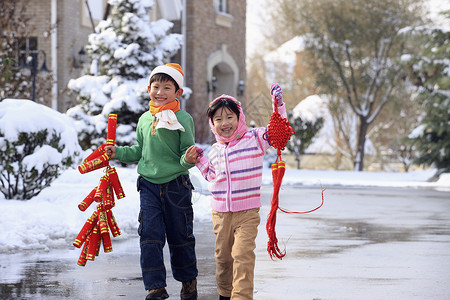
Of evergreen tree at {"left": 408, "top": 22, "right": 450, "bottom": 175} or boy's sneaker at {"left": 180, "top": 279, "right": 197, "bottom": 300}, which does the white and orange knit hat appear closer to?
boy's sneaker at {"left": 180, "top": 279, "right": 197, "bottom": 300}

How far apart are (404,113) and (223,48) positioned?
37.2 ft

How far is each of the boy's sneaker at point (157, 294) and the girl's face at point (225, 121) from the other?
1.17 metres

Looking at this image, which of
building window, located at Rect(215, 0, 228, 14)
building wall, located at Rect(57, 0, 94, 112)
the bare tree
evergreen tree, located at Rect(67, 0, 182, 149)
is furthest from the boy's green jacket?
the bare tree

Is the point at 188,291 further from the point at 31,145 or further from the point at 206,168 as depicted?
the point at 31,145

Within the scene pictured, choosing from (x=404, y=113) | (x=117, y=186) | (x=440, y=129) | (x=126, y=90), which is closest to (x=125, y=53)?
(x=126, y=90)

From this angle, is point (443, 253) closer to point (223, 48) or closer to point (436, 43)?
point (436, 43)

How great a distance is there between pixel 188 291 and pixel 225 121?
1.27m

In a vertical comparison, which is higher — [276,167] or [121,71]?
[121,71]

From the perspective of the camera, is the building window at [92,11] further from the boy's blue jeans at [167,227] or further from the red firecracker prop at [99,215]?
the boy's blue jeans at [167,227]

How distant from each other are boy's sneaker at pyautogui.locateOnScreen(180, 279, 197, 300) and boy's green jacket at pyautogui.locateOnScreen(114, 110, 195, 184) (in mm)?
758

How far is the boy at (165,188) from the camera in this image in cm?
636

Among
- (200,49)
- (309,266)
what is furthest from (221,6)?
(309,266)

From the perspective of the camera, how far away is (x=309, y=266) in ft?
26.6

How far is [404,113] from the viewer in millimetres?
39656
